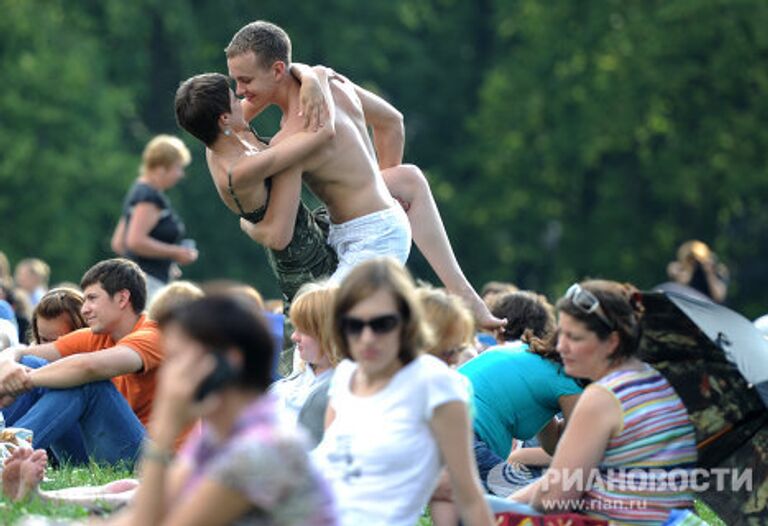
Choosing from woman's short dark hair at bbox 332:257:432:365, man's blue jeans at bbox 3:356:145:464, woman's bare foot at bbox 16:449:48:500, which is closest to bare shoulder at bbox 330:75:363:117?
man's blue jeans at bbox 3:356:145:464

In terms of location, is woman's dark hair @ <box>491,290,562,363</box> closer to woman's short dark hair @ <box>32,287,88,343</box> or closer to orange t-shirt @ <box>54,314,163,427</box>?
orange t-shirt @ <box>54,314,163,427</box>

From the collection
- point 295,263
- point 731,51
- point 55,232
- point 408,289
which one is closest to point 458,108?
point 731,51

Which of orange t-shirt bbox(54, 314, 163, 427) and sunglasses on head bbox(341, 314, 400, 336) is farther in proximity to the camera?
orange t-shirt bbox(54, 314, 163, 427)

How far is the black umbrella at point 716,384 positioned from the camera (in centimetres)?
721

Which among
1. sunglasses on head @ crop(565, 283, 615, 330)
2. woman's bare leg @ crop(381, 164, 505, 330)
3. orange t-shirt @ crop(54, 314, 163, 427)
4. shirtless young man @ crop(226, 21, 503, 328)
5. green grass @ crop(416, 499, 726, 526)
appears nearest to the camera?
sunglasses on head @ crop(565, 283, 615, 330)

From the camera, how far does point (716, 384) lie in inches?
286

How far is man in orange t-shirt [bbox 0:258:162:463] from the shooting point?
30.3 ft

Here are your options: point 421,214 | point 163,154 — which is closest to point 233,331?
point 421,214

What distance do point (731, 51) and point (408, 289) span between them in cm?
2941

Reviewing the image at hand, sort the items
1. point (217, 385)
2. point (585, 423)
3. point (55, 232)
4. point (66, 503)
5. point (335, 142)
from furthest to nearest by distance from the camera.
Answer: point (55, 232) → point (335, 142) → point (66, 503) → point (585, 423) → point (217, 385)

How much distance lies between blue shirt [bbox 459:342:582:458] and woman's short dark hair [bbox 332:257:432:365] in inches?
72.5

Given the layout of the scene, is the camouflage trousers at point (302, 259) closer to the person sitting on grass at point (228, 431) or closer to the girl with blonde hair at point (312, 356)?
the girl with blonde hair at point (312, 356)

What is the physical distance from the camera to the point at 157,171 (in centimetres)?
1455

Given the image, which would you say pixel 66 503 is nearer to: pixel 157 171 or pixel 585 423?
pixel 585 423
